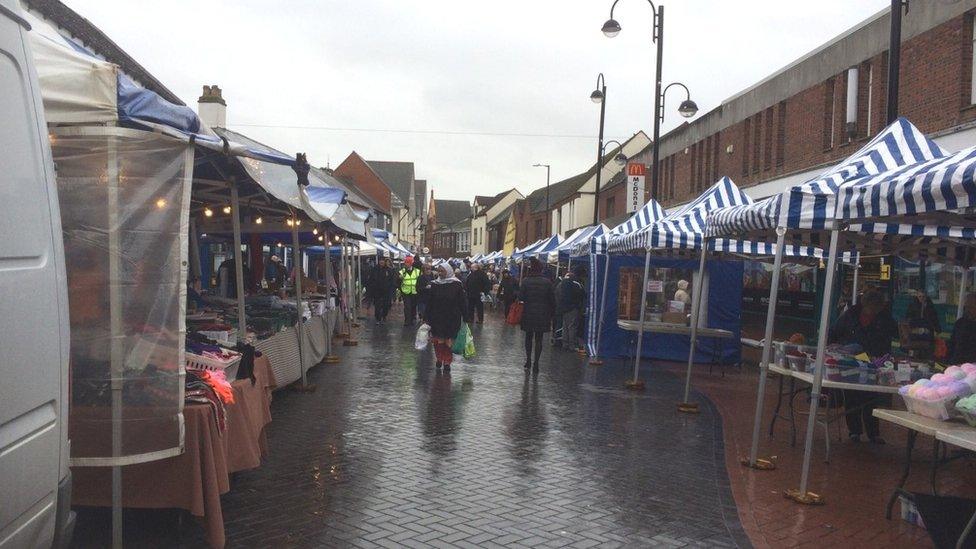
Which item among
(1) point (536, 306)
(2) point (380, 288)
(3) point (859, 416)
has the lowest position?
(3) point (859, 416)

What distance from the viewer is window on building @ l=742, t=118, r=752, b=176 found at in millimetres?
24609

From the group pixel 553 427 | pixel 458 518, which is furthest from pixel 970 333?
pixel 458 518

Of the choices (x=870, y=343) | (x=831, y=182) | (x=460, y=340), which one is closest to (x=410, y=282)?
(x=460, y=340)

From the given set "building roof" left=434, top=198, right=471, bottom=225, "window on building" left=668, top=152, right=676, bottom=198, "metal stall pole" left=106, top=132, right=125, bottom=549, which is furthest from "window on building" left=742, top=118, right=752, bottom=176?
"building roof" left=434, top=198, right=471, bottom=225

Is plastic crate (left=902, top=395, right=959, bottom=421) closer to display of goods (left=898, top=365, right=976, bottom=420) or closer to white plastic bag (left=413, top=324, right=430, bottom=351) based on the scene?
display of goods (left=898, top=365, right=976, bottom=420)

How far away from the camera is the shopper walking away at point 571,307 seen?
58.4 ft

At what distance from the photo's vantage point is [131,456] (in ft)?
15.1

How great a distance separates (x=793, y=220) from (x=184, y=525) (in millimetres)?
5237

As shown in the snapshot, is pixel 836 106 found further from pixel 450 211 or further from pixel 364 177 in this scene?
pixel 450 211

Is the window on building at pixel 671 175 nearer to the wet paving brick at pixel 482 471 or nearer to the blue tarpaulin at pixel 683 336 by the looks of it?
the blue tarpaulin at pixel 683 336

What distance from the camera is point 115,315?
178 inches

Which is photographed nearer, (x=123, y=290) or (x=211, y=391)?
(x=123, y=290)

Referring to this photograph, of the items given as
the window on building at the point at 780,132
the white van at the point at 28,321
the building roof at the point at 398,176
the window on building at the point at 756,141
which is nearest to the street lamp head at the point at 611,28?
the window on building at the point at 780,132

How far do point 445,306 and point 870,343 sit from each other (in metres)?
6.34
